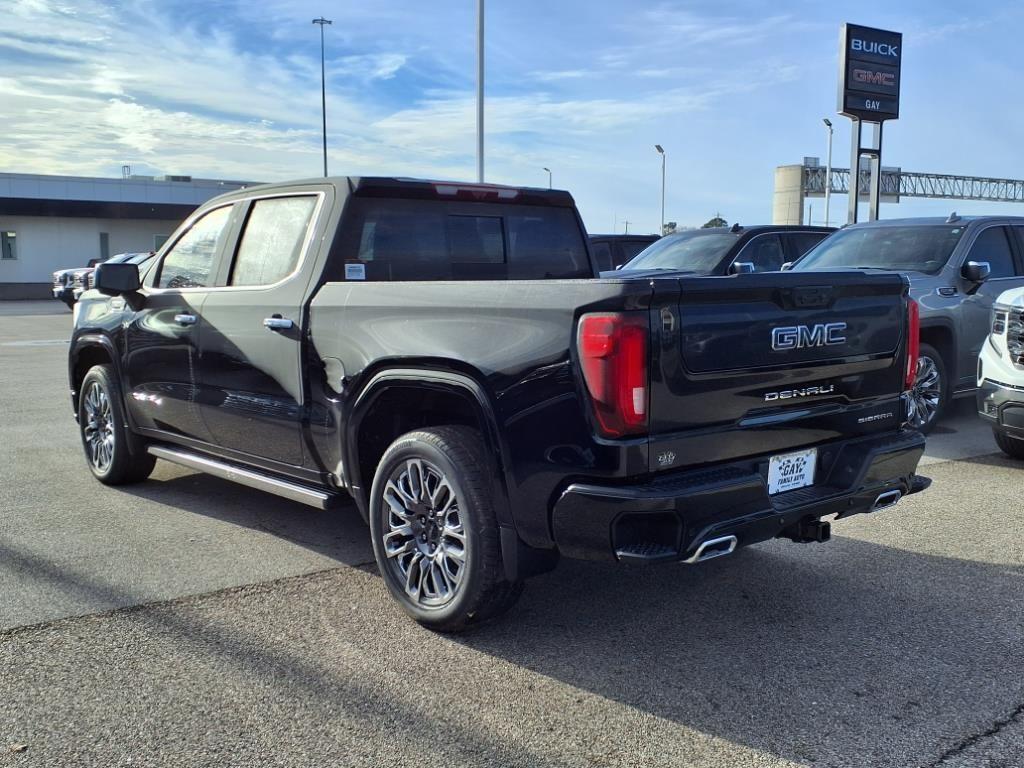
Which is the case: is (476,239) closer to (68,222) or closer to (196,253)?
(196,253)

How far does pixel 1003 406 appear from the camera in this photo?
22.1 ft

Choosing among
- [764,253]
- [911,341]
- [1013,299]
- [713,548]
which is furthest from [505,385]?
[764,253]

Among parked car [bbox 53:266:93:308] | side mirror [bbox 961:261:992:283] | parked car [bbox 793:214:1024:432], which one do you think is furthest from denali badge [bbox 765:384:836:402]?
parked car [bbox 53:266:93:308]

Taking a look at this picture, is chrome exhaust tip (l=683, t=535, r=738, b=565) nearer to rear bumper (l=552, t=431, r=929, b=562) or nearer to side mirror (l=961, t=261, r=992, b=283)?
rear bumper (l=552, t=431, r=929, b=562)

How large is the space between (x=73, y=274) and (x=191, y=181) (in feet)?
92.3

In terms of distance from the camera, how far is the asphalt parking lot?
3.09 meters

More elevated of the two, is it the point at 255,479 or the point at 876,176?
the point at 876,176

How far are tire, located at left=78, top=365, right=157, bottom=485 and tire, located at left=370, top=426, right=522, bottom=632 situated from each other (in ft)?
8.99

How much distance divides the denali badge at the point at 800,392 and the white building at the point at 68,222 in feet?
149

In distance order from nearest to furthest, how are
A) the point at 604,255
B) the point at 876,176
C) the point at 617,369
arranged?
the point at 617,369, the point at 604,255, the point at 876,176

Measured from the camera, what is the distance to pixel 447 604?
12.8 ft

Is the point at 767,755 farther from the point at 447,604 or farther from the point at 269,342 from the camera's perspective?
the point at 269,342

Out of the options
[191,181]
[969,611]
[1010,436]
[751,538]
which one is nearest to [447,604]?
[751,538]

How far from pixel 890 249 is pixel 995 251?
98cm
